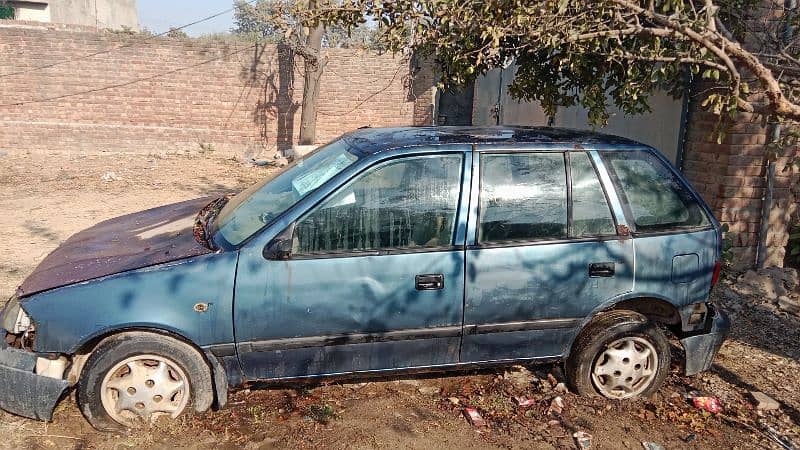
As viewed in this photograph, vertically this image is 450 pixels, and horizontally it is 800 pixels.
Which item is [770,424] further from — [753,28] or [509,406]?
[753,28]

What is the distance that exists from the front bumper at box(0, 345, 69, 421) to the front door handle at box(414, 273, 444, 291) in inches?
74.1

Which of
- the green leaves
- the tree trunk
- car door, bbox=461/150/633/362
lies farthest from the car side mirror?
the tree trunk

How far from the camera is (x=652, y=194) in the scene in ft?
11.7

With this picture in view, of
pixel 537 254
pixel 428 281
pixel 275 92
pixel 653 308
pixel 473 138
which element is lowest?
pixel 653 308

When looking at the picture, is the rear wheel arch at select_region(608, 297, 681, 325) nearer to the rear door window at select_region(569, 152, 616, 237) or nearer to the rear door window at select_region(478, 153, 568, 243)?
the rear door window at select_region(569, 152, 616, 237)

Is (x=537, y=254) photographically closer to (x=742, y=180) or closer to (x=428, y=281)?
(x=428, y=281)

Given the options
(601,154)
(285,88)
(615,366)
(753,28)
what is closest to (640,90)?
(601,154)

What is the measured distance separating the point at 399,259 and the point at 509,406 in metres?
1.20

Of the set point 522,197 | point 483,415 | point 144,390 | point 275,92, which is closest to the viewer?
point 144,390

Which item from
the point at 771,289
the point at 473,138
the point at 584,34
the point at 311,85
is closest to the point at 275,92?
the point at 311,85

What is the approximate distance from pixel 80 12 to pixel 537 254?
26055 millimetres

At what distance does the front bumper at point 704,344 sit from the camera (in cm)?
368

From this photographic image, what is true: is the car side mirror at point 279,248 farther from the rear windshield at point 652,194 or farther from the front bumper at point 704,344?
the front bumper at point 704,344

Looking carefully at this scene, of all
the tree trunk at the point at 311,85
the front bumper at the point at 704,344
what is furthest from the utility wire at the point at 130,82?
the front bumper at the point at 704,344
